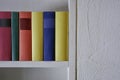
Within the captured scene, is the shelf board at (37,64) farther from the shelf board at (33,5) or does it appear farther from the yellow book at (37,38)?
the shelf board at (33,5)

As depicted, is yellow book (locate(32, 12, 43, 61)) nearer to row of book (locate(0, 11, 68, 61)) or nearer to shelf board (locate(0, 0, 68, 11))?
row of book (locate(0, 11, 68, 61))

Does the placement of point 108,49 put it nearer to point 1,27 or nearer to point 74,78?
point 74,78

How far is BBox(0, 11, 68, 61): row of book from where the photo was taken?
0.82 metres

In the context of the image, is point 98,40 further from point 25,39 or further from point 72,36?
point 25,39

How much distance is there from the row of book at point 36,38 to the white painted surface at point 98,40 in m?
0.09

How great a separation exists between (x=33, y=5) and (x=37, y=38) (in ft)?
1.13

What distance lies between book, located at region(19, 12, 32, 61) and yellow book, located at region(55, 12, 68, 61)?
13 centimetres

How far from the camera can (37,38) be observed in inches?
32.4

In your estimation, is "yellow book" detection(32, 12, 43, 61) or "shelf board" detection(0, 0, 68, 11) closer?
"yellow book" detection(32, 12, 43, 61)

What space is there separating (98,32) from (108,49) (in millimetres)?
85

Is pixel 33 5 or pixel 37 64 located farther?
pixel 33 5

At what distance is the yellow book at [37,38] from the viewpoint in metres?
0.82

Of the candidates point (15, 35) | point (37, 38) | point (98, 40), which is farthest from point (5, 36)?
point (98, 40)

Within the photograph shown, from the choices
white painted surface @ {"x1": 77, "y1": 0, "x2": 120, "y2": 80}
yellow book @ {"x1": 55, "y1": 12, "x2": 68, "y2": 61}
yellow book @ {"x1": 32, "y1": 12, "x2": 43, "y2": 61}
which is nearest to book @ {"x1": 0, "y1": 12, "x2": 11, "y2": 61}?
yellow book @ {"x1": 32, "y1": 12, "x2": 43, "y2": 61}
